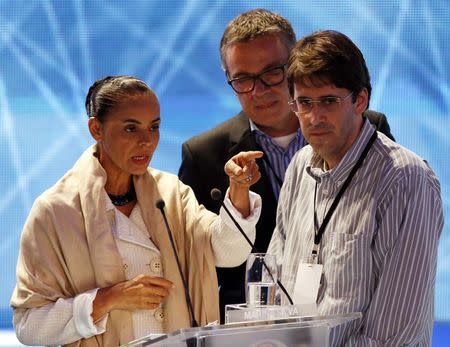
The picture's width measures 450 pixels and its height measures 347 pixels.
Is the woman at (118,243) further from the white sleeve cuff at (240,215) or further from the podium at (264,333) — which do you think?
the podium at (264,333)

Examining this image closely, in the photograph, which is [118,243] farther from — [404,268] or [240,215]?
[404,268]

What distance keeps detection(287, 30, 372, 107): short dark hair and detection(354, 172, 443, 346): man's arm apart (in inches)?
12.1

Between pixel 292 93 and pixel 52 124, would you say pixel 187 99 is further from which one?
pixel 292 93

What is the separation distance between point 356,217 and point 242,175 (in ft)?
1.40

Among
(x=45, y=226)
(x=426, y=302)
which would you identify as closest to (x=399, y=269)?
(x=426, y=302)

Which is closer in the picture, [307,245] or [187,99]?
[307,245]

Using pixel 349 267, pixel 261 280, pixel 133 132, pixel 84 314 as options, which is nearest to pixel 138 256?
pixel 84 314

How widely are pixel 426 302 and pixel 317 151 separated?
0.49 metres

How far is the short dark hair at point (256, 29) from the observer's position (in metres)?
3.39

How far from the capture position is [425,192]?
2.46m

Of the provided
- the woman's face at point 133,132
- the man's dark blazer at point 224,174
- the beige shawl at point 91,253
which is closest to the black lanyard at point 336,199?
the beige shawl at point 91,253

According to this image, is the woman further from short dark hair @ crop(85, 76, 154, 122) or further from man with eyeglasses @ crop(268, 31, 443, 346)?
man with eyeglasses @ crop(268, 31, 443, 346)

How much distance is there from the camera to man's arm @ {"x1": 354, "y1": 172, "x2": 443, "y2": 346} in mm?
2422

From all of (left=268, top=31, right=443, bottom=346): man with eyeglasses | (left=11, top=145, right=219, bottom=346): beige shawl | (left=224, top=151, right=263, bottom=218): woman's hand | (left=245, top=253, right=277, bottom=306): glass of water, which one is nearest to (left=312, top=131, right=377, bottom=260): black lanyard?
(left=268, top=31, right=443, bottom=346): man with eyeglasses
